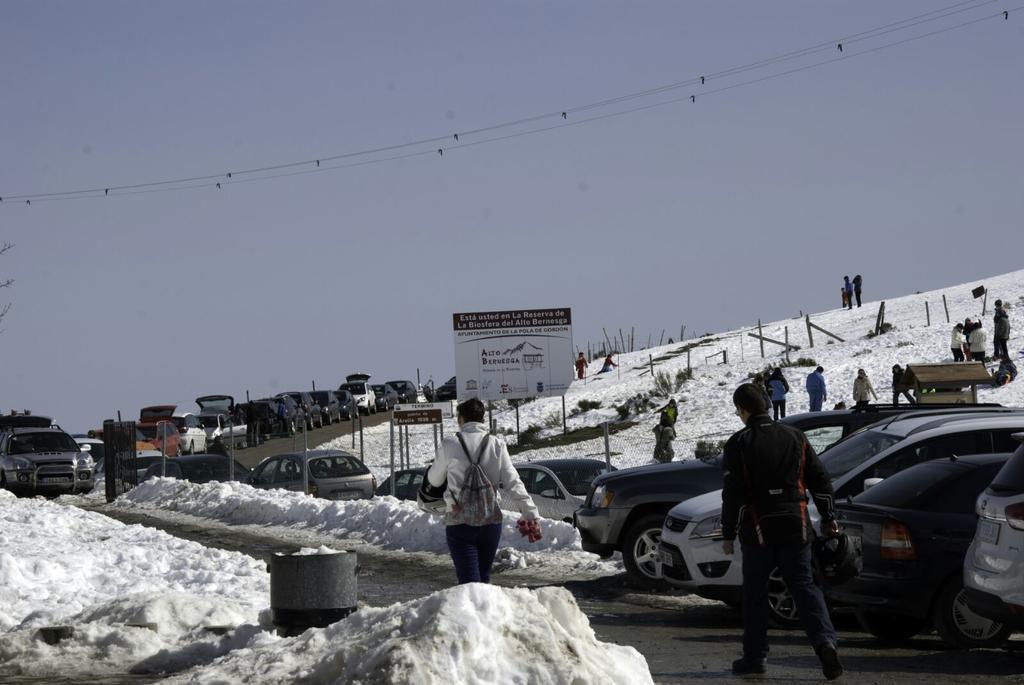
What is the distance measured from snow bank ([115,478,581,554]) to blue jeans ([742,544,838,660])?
27.1ft

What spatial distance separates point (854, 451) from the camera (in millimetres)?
13547

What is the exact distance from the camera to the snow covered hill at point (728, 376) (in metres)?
41.6

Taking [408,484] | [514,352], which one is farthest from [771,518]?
[514,352]

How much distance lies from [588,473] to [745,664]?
1433 centimetres

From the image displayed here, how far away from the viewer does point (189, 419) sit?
55.5m

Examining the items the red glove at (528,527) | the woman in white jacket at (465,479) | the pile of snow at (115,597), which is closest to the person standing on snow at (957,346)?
the pile of snow at (115,597)

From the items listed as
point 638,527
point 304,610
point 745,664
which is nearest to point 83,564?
point 638,527

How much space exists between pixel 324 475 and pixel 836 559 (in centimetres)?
1959

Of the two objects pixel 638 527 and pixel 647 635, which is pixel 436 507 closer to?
pixel 647 635

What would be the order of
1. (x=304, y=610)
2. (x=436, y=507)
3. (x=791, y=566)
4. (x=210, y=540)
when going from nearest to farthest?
(x=791, y=566) < (x=304, y=610) < (x=436, y=507) < (x=210, y=540)

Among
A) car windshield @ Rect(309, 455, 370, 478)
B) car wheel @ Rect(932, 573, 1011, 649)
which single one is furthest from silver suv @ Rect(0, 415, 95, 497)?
car wheel @ Rect(932, 573, 1011, 649)

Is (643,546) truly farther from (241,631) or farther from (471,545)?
(241,631)

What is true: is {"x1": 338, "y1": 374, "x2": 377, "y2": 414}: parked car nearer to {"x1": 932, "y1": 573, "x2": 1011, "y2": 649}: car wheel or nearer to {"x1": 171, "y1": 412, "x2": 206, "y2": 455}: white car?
{"x1": 171, "y1": 412, "x2": 206, "y2": 455}: white car

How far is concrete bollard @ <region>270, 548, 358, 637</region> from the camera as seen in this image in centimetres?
968
